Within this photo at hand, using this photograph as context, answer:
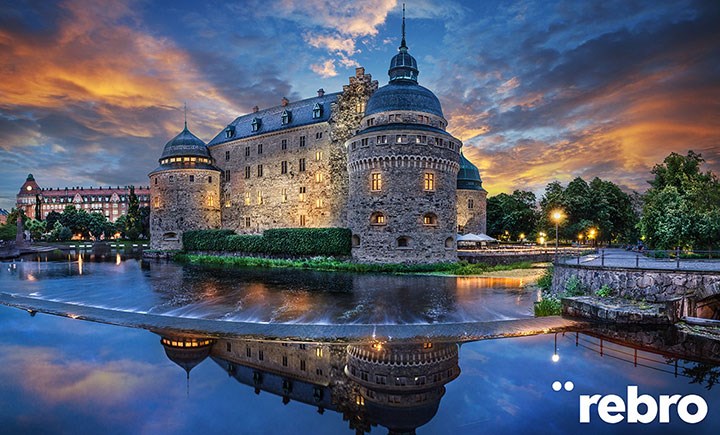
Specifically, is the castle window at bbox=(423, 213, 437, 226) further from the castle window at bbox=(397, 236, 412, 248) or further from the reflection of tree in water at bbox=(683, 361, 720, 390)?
the reflection of tree in water at bbox=(683, 361, 720, 390)

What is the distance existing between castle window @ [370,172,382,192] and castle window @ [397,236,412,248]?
14.1 ft

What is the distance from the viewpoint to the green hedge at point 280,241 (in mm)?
33375

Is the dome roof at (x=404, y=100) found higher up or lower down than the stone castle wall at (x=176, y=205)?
higher up

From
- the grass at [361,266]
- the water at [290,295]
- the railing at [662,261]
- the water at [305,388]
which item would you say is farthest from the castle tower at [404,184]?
the water at [305,388]

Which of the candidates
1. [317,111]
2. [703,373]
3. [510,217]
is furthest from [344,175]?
[703,373]

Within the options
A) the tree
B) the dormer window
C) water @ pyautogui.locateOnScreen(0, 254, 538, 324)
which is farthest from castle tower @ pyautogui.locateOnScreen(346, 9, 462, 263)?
the tree

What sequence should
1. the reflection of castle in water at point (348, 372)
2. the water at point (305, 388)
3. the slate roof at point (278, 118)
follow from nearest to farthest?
the water at point (305, 388) → the reflection of castle in water at point (348, 372) → the slate roof at point (278, 118)

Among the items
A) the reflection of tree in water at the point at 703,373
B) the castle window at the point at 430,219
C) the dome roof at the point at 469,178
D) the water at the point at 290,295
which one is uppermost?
the dome roof at the point at 469,178

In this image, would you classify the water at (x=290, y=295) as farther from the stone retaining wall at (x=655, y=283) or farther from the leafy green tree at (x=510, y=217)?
the leafy green tree at (x=510, y=217)

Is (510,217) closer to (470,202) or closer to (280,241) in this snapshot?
(470,202)

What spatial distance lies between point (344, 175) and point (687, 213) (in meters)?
26.9

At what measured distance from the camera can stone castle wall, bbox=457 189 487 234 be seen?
48469 millimetres

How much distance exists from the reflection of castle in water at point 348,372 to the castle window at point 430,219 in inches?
817

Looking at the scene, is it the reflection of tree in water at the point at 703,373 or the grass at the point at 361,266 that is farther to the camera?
the grass at the point at 361,266
